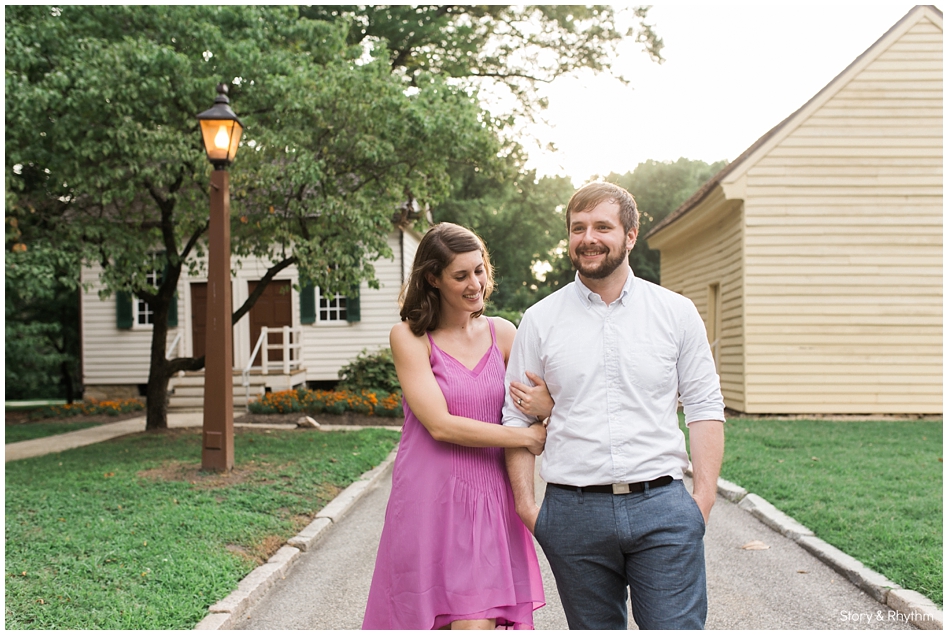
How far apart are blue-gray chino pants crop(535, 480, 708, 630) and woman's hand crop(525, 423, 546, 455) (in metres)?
0.16

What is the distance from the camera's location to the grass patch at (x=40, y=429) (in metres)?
13.0

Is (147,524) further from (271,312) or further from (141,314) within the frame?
(141,314)

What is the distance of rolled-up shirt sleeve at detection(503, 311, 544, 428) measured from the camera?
2.71m

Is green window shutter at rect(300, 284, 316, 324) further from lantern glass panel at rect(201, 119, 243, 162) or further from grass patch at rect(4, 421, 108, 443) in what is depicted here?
lantern glass panel at rect(201, 119, 243, 162)

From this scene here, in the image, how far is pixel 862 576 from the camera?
15.7ft

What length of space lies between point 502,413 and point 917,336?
43.5ft

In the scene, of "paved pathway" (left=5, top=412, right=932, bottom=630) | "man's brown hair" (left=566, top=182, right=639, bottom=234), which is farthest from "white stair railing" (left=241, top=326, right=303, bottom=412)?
"man's brown hair" (left=566, top=182, right=639, bottom=234)

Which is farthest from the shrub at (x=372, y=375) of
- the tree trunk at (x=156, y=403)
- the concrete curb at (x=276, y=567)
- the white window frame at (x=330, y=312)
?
the concrete curb at (x=276, y=567)

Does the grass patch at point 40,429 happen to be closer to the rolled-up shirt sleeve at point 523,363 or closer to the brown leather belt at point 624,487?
the rolled-up shirt sleeve at point 523,363

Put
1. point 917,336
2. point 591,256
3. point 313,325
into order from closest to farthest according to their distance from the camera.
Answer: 1. point 591,256
2. point 917,336
3. point 313,325

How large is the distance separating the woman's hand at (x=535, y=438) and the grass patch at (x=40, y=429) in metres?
12.6

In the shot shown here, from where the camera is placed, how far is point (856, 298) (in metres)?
13.5

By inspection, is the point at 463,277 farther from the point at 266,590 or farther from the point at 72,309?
the point at 72,309

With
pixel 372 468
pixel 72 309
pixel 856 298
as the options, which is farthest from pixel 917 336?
pixel 72 309
